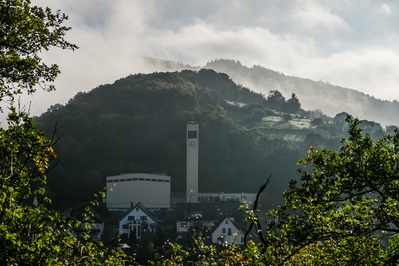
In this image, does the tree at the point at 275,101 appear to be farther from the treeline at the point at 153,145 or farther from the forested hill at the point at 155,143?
the treeline at the point at 153,145

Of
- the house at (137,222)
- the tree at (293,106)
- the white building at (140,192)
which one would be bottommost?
the house at (137,222)

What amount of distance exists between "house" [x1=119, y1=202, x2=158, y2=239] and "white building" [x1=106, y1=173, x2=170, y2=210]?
575 centimetres

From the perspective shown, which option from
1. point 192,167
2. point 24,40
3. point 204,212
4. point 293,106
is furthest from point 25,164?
point 293,106

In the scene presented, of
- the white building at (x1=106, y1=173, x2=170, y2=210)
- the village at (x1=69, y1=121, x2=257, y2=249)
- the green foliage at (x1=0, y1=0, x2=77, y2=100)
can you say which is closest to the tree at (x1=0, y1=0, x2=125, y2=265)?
the green foliage at (x1=0, y1=0, x2=77, y2=100)

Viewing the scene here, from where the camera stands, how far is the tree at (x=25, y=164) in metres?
6.56

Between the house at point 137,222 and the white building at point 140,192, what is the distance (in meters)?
5.75

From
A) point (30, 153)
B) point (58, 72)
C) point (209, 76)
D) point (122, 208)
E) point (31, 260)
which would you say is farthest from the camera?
point (209, 76)

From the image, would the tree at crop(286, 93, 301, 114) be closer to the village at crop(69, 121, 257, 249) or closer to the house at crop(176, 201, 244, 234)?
the village at crop(69, 121, 257, 249)

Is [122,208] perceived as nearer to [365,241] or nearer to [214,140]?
[214,140]

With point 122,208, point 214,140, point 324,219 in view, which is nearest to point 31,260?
point 324,219

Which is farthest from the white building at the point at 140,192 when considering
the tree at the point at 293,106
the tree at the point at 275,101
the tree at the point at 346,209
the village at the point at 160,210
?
the tree at the point at 275,101

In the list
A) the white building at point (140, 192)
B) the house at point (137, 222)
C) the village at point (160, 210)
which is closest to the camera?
the village at point (160, 210)

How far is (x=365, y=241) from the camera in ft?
26.0

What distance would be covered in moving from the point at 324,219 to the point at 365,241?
616 millimetres
